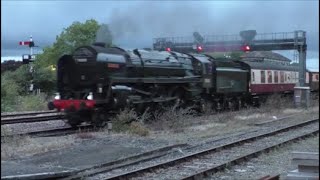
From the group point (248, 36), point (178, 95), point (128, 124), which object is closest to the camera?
point (128, 124)

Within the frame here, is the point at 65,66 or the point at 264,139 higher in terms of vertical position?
the point at 65,66

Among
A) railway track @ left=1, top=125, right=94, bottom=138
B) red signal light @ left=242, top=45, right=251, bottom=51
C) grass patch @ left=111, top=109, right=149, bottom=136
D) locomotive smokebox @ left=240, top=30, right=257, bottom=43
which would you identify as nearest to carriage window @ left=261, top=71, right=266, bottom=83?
locomotive smokebox @ left=240, top=30, right=257, bottom=43

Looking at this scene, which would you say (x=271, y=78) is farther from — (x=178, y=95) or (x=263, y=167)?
(x=263, y=167)

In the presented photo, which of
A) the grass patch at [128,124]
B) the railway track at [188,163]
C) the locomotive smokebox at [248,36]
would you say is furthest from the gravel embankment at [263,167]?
the locomotive smokebox at [248,36]

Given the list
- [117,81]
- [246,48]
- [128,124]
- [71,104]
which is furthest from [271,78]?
[71,104]

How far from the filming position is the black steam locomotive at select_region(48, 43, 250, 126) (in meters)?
16.3

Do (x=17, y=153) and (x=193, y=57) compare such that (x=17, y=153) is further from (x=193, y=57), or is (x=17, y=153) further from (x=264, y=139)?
(x=193, y=57)

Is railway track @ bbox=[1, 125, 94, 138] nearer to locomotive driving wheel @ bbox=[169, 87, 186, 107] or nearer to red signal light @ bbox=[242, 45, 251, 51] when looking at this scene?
locomotive driving wheel @ bbox=[169, 87, 186, 107]

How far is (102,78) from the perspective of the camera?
16.5 m

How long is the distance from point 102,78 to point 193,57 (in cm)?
Result: 759

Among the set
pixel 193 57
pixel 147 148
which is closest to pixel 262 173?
pixel 147 148

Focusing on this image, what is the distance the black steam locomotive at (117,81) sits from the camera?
53.6 feet

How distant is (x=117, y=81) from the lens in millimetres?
16797

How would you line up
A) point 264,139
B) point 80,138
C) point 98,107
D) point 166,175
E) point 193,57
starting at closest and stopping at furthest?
1. point 166,175
2. point 80,138
3. point 264,139
4. point 98,107
5. point 193,57
